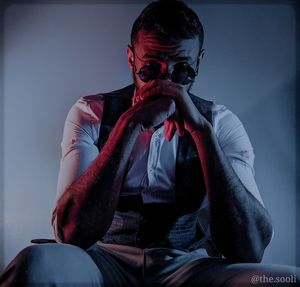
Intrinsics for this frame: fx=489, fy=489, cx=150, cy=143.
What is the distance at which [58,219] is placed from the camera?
136 centimetres

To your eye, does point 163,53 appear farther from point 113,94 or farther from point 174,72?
point 113,94

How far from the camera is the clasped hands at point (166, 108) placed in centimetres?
137

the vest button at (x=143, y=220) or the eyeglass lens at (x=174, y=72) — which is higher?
the eyeglass lens at (x=174, y=72)

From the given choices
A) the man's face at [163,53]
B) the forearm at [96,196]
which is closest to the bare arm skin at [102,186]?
the forearm at [96,196]

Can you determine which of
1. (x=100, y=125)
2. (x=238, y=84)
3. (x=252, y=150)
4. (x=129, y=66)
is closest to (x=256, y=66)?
(x=238, y=84)

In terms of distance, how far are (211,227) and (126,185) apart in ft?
0.90

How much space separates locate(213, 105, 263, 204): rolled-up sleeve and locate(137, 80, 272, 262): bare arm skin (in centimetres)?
6

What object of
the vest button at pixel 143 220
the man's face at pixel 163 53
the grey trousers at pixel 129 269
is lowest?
the grey trousers at pixel 129 269

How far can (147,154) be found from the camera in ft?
4.81

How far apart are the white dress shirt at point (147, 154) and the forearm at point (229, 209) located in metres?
0.08

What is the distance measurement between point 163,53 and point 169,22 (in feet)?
0.31

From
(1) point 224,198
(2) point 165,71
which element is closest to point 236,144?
(1) point 224,198

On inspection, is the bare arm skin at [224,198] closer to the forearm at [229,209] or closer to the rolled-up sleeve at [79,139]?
the forearm at [229,209]

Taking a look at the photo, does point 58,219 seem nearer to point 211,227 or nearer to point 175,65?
point 211,227
